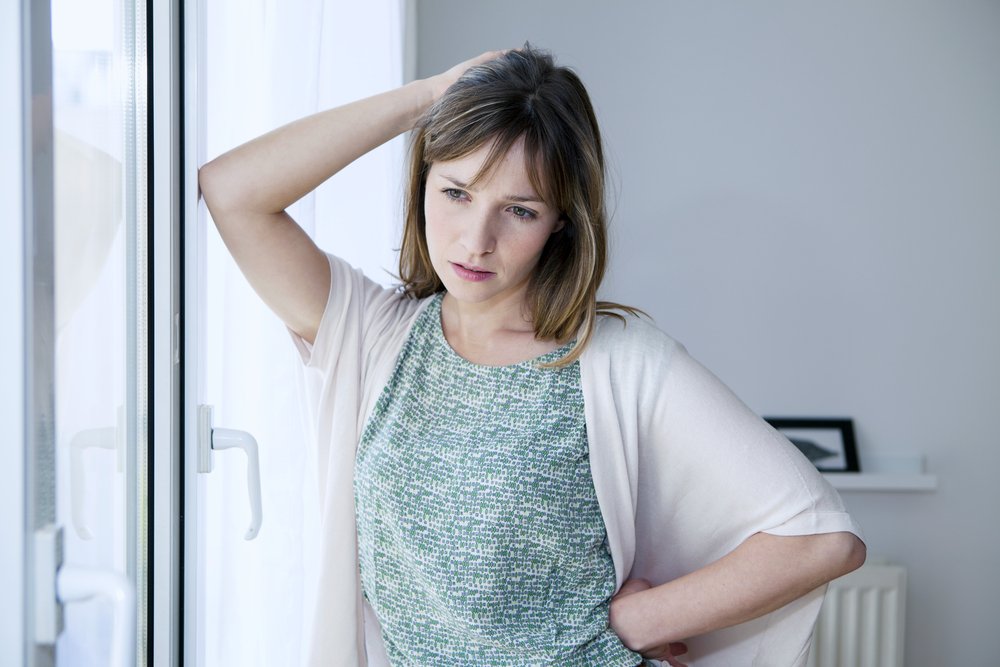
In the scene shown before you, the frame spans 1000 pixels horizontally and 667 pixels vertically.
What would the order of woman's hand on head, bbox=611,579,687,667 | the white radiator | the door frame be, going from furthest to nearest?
the white radiator
woman's hand on head, bbox=611,579,687,667
the door frame

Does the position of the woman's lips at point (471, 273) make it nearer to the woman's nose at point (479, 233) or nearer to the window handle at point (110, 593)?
the woman's nose at point (479, 233)

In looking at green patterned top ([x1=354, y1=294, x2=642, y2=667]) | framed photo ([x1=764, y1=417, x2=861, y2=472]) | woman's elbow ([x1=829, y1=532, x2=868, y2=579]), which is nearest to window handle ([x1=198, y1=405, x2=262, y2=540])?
green patterned top ([x1=354, y1=294, x2=642, y2=667])

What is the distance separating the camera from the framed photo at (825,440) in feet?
8.30

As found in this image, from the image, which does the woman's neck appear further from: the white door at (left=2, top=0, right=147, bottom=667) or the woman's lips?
the white door at (left=2, top=0, right=147, bottom=667)

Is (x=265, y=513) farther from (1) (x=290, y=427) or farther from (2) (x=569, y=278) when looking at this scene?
(2) (x=569, y=278)

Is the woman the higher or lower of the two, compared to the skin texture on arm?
higher

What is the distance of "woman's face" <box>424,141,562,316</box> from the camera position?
105cm

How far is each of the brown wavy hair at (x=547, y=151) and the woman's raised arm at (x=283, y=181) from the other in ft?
0.22

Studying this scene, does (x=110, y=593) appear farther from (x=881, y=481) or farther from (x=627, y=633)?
(x=881, y=481)

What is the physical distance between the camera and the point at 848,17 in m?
2.53

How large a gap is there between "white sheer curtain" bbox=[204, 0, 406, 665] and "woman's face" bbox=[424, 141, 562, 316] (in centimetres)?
29

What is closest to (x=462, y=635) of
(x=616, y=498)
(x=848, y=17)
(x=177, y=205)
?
(x=616, y=498)

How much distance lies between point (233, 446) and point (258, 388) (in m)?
0.18

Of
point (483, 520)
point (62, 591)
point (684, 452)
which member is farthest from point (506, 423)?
point (62, 591)
